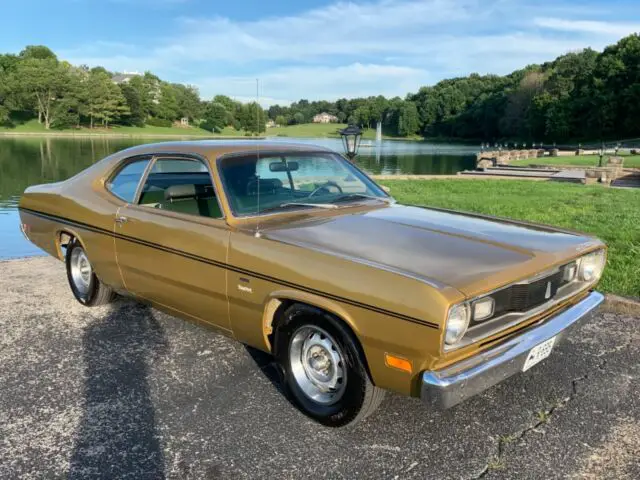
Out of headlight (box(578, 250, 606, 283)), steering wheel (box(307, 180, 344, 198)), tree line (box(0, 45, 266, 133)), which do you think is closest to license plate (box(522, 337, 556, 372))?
headlight (box(578, 250, 606, 283))

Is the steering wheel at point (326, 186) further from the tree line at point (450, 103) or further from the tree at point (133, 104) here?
the tree at point (133, 104)

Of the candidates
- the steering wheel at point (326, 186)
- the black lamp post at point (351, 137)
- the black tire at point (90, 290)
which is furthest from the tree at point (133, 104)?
the steering wheel at point (326, 186)

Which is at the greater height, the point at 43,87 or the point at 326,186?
the point at 43,87

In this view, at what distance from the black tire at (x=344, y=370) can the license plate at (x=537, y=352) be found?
2.52 feet

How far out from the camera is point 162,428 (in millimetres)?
2963

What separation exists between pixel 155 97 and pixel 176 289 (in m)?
113

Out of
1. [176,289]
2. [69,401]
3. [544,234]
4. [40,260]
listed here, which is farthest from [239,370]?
[40,260]

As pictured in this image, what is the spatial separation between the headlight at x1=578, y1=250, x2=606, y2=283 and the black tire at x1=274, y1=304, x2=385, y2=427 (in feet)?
5.10

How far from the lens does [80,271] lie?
4.98 m

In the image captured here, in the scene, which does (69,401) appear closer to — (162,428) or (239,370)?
(162,428)

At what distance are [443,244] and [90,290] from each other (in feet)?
10.7

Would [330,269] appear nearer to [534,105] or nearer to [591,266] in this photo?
[591,266]

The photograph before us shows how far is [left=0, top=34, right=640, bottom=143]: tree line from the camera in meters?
70.9

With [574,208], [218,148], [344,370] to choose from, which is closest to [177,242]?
[218,148]
